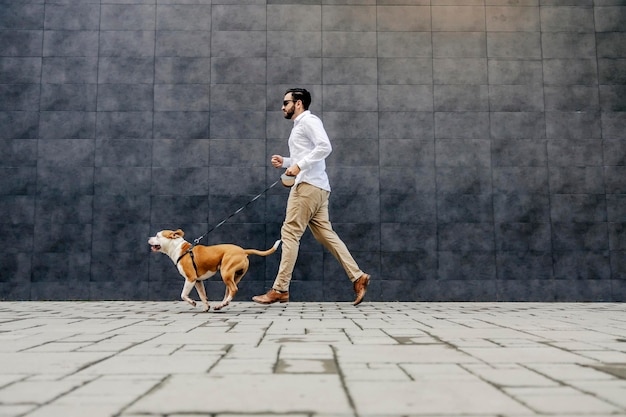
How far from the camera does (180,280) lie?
5.50 meters

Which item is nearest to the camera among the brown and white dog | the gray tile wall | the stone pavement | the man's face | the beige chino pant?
the stone pavement

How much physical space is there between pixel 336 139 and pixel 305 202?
52.1 inches

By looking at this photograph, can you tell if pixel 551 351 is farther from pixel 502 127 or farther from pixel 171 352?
pixel 502 127

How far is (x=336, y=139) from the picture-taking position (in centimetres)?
575

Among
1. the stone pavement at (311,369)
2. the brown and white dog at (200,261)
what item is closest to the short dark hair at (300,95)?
the brown and white dog at (200,261)

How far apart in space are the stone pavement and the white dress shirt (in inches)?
75.0

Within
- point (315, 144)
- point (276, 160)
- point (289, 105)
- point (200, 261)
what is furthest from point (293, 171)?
point (200, 261)

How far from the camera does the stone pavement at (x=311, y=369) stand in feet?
4.05

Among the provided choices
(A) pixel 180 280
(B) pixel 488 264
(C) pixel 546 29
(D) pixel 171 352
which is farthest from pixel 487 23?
(D) pixel 171 352

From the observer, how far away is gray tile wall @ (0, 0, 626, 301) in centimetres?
556

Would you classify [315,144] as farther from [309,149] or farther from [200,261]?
[200,261]

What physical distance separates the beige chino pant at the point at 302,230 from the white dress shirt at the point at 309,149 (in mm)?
89

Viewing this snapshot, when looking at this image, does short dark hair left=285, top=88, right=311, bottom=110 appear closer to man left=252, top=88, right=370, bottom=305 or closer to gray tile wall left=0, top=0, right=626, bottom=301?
man left=252, top=88, right=370, bottom=305

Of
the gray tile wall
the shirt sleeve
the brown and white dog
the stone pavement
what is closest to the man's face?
the shirt sleeve
